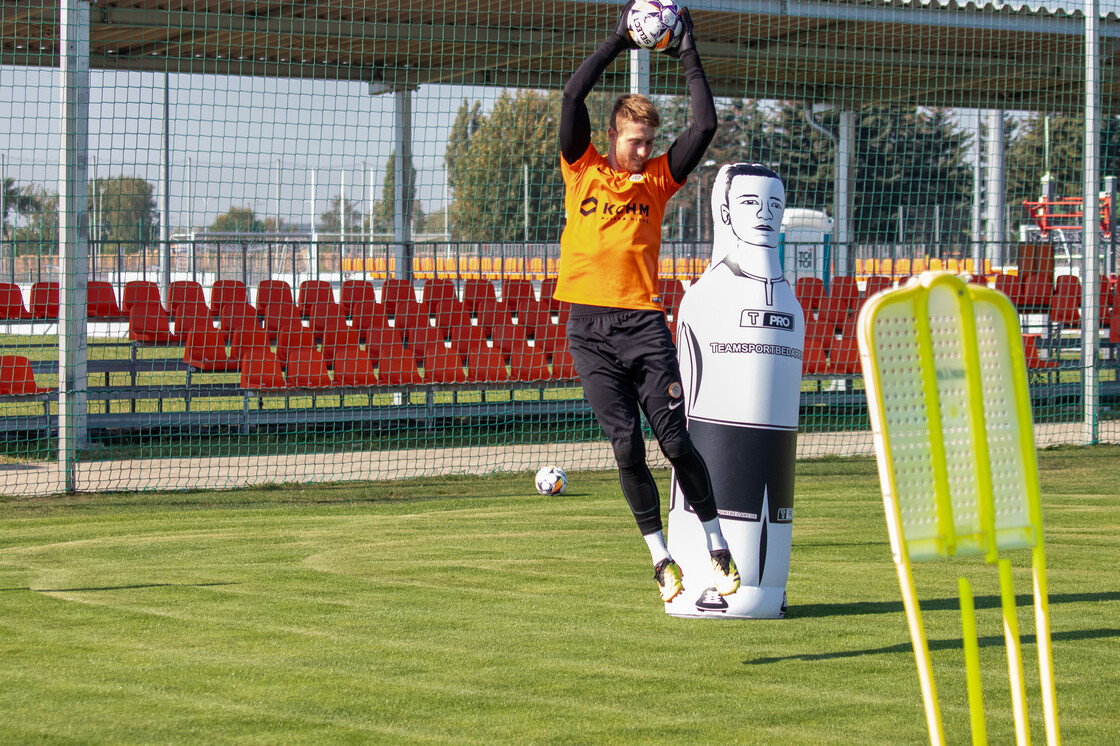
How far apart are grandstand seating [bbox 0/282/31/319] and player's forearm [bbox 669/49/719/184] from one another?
362 inches

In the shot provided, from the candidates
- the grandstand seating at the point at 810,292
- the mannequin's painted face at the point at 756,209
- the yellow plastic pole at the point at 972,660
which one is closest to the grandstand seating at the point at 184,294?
the grandstand seating at the point at 810,292

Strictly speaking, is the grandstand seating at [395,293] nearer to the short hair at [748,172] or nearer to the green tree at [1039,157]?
the short hair at [748,172]

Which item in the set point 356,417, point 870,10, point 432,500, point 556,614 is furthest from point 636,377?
point 870,10

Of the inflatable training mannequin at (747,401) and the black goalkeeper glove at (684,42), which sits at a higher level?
the black goalkeeper glove at (684,42)

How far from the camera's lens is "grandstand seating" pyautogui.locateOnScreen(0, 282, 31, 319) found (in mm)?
12172

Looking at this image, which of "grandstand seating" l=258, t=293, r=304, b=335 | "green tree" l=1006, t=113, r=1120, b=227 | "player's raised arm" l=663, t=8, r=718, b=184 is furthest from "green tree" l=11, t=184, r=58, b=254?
"green tree" l=1006, t=113, r=1120, b=227

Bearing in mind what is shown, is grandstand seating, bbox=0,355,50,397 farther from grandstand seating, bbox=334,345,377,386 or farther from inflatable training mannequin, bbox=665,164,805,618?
inflatable training mannequin, bbox=665,164,805,618

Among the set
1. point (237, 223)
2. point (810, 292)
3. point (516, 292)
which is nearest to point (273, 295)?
point (237, 223)

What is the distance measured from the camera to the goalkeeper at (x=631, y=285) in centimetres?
486

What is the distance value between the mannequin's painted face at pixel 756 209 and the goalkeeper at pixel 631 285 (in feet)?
0.84

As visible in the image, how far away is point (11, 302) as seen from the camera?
12.3m

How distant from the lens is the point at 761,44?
14359mm

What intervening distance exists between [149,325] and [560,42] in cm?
523

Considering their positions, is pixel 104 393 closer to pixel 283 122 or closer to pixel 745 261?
pixel 283 122
